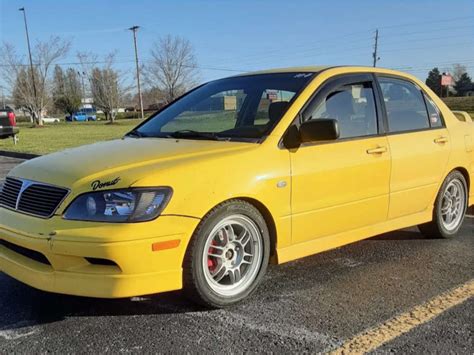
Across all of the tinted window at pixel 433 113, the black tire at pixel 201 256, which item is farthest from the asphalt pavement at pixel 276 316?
the tinted window at pixel 433 113

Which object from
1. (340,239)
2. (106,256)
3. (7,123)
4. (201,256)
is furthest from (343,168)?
(7,123)

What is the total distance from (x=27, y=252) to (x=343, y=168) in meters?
2.30

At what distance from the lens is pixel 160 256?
122 inches

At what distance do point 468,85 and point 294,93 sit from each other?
264 ft

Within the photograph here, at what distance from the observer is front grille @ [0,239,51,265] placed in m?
3.28

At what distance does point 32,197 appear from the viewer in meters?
3.39

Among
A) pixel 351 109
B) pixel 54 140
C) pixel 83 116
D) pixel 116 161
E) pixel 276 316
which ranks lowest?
pixel 83 116

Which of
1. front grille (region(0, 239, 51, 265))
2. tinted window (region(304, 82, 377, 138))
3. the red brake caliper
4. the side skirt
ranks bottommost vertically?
the side skirt

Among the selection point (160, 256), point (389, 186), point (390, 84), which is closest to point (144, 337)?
point (160, 256)

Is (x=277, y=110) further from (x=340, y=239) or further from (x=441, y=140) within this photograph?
(x=441, y=140)

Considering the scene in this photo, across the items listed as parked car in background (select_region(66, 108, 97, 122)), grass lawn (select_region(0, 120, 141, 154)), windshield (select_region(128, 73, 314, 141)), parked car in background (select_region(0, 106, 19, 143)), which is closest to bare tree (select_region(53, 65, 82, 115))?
parked car in background (select_region(66, 108, 97, 122))

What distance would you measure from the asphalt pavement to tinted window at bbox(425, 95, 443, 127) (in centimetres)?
136

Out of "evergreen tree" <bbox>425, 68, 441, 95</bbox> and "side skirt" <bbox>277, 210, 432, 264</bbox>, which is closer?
"side skirt" <bbox>277, 210, 432, 264</bbox>

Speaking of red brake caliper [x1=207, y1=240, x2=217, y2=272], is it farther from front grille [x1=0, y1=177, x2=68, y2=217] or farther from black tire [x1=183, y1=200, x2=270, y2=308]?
front grille [x1=0, y1=177, x2=68, y2=217]
